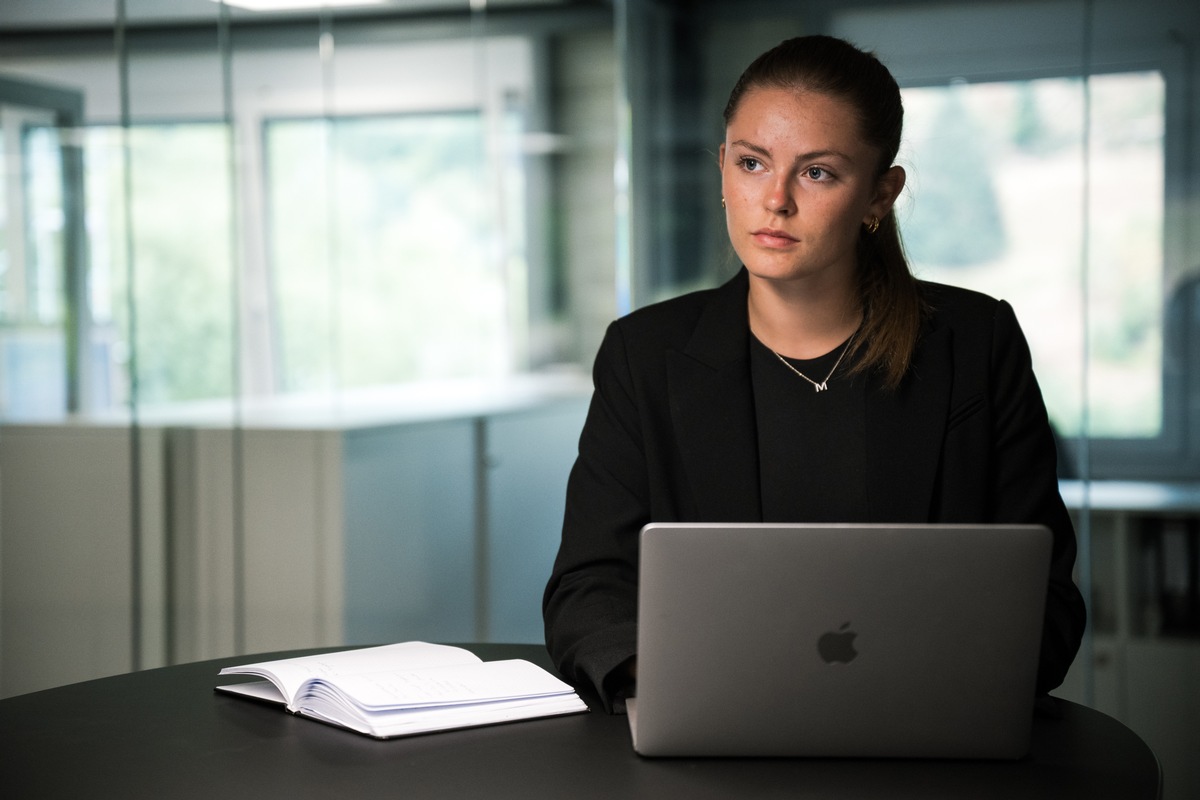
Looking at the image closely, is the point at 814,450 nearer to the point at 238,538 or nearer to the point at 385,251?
the point at 238,538

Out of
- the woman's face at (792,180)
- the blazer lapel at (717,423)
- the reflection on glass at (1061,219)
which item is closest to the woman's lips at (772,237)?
the woman's face at (792,180)

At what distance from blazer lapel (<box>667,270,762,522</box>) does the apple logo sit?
2.03 feet

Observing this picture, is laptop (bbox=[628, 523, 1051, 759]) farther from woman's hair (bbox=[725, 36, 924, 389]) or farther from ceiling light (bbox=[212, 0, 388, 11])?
ceiling light (bbox=[212, 0, 388, 11])

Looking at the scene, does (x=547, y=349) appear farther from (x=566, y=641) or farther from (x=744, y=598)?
(x=744, y=598)

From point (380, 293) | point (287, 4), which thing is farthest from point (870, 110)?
point (380, 293)

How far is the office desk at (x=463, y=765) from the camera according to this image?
115cm

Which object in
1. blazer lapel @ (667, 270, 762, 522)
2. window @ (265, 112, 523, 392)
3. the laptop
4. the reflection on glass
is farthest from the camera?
window @ (265, 112, 523, 392)

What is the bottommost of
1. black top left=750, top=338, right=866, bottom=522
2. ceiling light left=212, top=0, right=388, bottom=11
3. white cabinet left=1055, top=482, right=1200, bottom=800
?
white cabinet left=1055, top=482, right=1200, bottom=800

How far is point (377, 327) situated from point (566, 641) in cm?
283

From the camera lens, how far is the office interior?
2875mm

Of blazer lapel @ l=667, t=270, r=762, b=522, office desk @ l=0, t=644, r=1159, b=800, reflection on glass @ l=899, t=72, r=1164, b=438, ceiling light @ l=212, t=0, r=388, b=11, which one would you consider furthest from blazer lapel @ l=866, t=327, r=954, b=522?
ceiling light @ l=212, t=0, r=388, b=11

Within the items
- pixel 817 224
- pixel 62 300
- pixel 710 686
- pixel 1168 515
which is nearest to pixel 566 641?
pixel 710 686

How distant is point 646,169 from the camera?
3.92 meters

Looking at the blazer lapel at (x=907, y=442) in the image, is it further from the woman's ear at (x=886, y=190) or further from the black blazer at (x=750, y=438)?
the woman's ear at (x=886, y=190)
